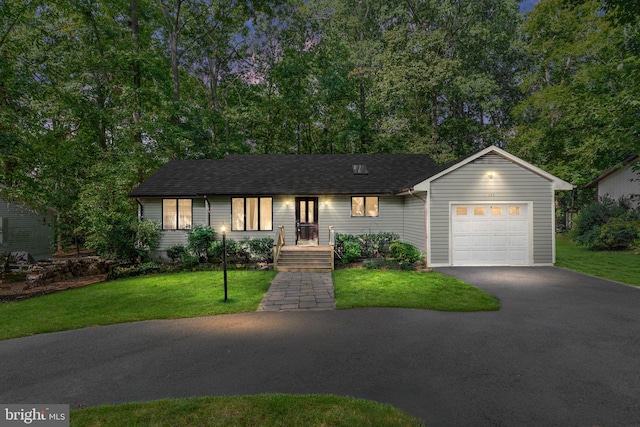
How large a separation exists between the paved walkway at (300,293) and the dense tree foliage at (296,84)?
8837 mm

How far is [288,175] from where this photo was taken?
17359 mm

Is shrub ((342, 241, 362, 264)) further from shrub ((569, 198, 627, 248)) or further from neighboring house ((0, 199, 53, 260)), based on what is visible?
shrub ((569, 198, 627, 248))

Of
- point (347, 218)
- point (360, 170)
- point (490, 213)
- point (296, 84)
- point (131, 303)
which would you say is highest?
point (296, 84)

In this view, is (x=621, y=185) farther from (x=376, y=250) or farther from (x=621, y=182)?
(x=376, y=250)

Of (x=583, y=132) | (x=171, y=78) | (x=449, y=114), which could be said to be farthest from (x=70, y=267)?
(x=449, y=114)

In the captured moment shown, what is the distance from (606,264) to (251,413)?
1603 centimetres

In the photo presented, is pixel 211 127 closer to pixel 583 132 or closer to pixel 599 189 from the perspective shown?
pixel 583 132

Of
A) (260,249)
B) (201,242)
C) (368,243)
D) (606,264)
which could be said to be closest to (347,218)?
(368,243)

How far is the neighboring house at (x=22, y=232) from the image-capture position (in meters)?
15.9

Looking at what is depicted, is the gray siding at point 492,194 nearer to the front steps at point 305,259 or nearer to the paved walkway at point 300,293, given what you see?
the front steps at point 305,259

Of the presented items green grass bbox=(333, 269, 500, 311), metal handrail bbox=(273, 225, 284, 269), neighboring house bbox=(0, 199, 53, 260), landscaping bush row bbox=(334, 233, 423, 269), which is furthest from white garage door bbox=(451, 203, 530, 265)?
neighboring house bbox=(0, 199, 53, 260)

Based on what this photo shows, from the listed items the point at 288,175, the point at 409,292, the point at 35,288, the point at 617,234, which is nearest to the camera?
the point at 409,292

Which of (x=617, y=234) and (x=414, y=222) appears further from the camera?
(x=617, y=234)

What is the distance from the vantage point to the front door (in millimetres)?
16188
